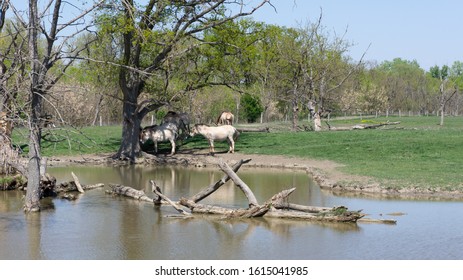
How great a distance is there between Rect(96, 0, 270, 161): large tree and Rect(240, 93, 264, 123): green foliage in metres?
34.2

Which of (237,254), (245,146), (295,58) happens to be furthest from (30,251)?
(295,58)

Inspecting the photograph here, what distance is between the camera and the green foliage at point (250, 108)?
6831 centimetres

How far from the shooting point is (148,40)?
2956cm

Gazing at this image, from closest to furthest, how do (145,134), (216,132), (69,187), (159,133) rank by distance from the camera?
(69,187)
(216,132)
(159,133)
(145,134)

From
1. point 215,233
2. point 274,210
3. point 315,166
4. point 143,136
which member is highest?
point 143,136

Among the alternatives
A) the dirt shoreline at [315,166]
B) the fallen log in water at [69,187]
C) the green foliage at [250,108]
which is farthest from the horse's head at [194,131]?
the green foliage at [250,108]

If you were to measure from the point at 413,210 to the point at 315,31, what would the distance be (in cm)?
3481

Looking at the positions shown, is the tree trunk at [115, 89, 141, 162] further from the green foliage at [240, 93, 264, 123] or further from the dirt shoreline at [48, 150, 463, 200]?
the green foliage at [240, 93, 264, 123]

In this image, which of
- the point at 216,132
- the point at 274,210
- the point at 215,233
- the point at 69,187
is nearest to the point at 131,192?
the point at 69,187

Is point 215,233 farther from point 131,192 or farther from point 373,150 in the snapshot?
point 373,150

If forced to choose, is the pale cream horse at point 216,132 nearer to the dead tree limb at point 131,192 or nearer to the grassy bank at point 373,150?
the grassy bank at point 373,150

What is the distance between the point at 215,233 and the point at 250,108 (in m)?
54.2

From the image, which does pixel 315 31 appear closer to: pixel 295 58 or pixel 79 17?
pixel 295 58

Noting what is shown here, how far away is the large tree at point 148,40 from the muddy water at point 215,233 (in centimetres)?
969
